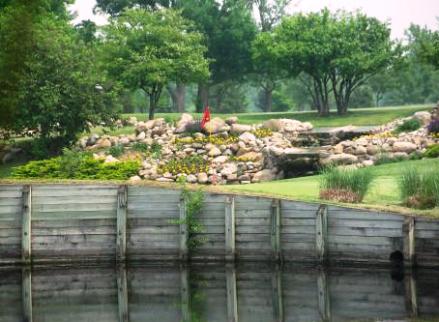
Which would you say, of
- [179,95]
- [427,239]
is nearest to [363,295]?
[427,239]

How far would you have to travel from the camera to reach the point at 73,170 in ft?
119

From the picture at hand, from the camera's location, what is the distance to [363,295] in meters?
23.3

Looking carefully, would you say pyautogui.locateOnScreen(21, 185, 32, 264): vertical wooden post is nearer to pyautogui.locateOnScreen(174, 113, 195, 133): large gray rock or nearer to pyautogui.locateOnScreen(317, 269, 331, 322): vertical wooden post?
pyautogui.locateOnScreen(317, 269, 331, 322): vertical wooden post

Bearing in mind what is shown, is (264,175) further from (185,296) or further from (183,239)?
(185,296)

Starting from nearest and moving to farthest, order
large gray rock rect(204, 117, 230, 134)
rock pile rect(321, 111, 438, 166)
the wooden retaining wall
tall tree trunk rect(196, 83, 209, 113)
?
the wooden retaining wall, rock pile rect(321, 111, 438, 166), large gray rock rect(204, 117, 230, 134), tall tree trunk rect(196, 83, 209, 113)

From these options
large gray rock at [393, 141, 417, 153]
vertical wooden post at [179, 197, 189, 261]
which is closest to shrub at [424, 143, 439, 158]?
large gray rock at [393, 141, 417, 153]

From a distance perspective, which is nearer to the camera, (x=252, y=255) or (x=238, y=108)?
(x=252, y=255)

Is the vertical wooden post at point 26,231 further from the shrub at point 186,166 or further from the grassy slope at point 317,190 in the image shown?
the shrub at point 186,166

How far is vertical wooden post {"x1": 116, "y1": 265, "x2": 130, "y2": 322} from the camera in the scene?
22892mm

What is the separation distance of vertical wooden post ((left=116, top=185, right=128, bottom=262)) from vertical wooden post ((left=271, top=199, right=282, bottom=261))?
192 inches

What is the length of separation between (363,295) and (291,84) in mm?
81732

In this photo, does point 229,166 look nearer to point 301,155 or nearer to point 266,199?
point 301,155

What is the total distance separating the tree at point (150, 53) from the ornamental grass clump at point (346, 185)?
27.3 m

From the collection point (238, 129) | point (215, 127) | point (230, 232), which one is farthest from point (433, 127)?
point (230, 232)
